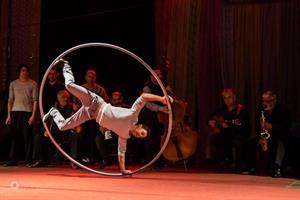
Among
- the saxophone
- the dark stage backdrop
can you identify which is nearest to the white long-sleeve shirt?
the saxophone

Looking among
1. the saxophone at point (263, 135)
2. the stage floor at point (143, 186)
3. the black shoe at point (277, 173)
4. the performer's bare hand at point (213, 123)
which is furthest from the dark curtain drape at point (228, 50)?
Result: the stage floor at point (143, 186)

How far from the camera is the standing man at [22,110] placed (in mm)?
9242

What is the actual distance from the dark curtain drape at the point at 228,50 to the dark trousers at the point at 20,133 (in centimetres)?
249

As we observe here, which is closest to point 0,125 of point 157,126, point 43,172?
point 43,172

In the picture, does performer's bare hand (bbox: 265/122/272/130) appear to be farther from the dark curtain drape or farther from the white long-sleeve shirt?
the white long-sleeve shirt

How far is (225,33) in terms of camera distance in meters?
9.66

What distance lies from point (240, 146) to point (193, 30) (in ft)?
7.81

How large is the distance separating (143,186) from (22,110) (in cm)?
332

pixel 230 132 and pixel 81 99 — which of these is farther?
pixel 230 132

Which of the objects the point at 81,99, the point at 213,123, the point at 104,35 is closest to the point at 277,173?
the point at 213,123

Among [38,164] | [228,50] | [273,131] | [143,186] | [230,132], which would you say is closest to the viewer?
[143,186]

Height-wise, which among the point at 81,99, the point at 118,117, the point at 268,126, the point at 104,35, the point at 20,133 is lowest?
the point at 20,133

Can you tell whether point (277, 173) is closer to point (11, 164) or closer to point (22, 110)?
point (22, 110)

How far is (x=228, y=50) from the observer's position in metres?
9.62
